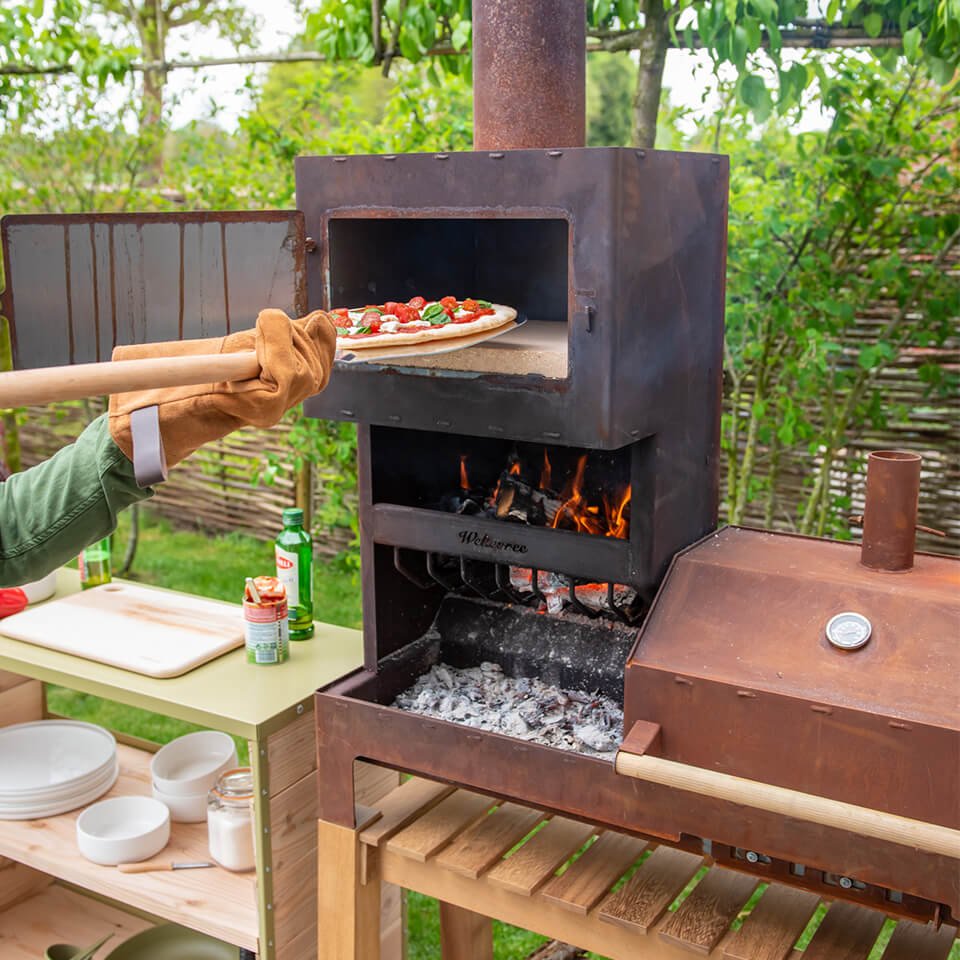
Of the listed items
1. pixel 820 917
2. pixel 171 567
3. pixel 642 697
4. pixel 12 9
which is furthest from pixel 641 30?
pixel 171 567

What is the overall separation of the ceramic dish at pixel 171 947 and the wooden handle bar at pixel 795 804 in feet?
5.21

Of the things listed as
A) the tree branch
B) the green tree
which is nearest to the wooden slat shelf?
the green tree

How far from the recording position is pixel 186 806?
2613mm

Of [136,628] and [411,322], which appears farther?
[136,628]

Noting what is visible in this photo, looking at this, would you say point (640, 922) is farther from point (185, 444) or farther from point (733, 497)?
point (733, 497)

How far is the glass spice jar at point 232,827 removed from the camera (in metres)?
2.40

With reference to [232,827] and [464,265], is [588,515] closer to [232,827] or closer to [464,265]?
[464,265]

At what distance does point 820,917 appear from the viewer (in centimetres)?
209

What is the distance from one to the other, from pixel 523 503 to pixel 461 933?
1.06 m

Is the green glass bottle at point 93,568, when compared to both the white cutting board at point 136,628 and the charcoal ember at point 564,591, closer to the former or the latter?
the white cutting board at point 136,628

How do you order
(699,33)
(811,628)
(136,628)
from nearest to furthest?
1. (811,628)
2. (136,628)
3. (699,33)

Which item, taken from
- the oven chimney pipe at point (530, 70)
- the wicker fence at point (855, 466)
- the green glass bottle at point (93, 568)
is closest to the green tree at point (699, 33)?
the oven chimney pipe at point (530, 70)

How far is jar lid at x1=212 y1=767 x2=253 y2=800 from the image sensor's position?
8.00ft

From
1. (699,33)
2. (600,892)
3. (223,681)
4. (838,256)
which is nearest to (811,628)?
(600,892)
